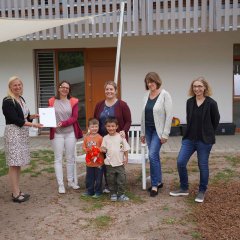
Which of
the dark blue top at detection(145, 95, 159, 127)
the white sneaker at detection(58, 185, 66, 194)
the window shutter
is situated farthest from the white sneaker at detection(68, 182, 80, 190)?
the window shutter

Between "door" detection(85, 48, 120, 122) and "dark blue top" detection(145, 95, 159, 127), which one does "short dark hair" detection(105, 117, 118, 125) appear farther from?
"door" detection(85, 48, 120, 122)

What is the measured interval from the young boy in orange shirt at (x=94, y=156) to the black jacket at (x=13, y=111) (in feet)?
3.06

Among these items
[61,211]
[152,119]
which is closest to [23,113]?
[61,211]

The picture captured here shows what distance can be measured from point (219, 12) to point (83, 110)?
451cm

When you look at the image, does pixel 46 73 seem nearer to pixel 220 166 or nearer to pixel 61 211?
pixel 220 166

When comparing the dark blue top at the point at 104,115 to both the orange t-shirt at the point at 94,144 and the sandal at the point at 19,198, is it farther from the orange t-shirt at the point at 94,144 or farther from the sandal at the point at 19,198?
the sandal at the point at 19,198

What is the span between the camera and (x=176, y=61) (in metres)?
10.6

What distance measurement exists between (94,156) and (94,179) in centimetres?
39

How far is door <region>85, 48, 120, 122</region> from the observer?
35.6 ft

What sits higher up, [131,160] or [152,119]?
A: [152,119]

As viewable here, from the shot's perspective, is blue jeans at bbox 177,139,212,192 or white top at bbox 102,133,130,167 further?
white top at bbox 102,133,130,167

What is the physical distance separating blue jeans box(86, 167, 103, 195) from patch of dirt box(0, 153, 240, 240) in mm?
162

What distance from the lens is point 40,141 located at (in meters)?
10.5

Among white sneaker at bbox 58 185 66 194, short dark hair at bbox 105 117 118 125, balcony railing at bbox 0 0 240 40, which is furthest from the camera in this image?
balcony railing at bbox 0 0 240 40
